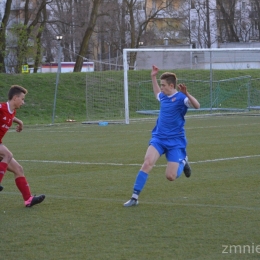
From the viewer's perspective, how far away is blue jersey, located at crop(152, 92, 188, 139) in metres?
8.66

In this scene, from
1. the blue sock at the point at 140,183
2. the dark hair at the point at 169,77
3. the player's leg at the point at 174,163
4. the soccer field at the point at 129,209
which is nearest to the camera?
the soccer field at the point at 129,209

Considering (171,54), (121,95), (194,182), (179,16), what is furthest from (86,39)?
(194,182)

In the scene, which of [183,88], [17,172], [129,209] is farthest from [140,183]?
[17,172]

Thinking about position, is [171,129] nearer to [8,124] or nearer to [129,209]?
[129,209]

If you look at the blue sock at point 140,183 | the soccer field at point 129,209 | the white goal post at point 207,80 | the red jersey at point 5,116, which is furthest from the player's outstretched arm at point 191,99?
the white goal post at point 207,80

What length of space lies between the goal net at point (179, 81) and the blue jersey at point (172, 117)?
15.6 m

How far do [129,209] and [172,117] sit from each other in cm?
135

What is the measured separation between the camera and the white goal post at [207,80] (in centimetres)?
3075

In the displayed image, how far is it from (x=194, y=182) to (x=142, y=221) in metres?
2.99

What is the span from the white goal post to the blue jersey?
53.3 ft

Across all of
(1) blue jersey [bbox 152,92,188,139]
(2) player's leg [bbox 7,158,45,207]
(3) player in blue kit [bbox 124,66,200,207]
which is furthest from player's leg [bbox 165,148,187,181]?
(2) player's leg [bbox 7,158,45,207]

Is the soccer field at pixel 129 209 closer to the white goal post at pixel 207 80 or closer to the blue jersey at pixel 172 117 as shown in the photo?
the blue jersey at pixel 172 117

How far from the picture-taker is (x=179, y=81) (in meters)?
→ 31.5

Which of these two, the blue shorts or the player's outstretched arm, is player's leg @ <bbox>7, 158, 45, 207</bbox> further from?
the player's outstretched arm
